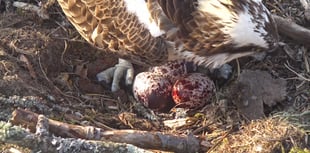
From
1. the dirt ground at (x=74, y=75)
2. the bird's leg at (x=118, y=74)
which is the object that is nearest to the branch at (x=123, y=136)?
the dirt ground at (x=74, y=75)

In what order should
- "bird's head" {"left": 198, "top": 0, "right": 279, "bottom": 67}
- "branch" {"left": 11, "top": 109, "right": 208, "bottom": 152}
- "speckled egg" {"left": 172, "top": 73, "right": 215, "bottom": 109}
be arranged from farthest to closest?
"speckled egg" {"left": 172, "top": 73, "right": 215, "bottom": 109}, "bird's head" {"left": 198, "top": 0, "right": 279, "bottom": 67}, "branch" {"left": 11, "top": 109, "right": 208, "bottom": 152}

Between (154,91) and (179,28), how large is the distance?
473 mm

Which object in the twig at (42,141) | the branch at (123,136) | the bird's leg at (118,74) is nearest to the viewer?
the twig at (42,141)

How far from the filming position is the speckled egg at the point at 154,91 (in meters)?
4.19

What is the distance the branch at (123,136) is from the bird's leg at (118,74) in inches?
35.3

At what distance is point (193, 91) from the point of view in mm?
4137

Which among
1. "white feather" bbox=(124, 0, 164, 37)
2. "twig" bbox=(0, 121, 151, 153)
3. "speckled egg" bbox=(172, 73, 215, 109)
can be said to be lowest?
"speckled egg" bbox=(172, 73, 215, 109)

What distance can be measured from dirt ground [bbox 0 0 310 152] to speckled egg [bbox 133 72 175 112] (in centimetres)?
12

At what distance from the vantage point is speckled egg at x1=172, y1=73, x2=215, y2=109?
13.6 ft

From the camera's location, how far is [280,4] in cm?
469

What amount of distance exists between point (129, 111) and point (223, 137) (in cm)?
69

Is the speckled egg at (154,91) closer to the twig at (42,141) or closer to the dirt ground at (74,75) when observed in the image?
the dirt ground at (74,75)

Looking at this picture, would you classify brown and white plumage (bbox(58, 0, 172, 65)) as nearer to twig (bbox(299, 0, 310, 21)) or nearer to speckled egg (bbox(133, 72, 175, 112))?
speckled egg (bbox(133, 72, 175, 112))

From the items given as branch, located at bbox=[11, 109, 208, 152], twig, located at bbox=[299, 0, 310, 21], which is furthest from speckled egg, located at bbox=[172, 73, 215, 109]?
twig, located at bbox=[299, 0, 310, 21]
